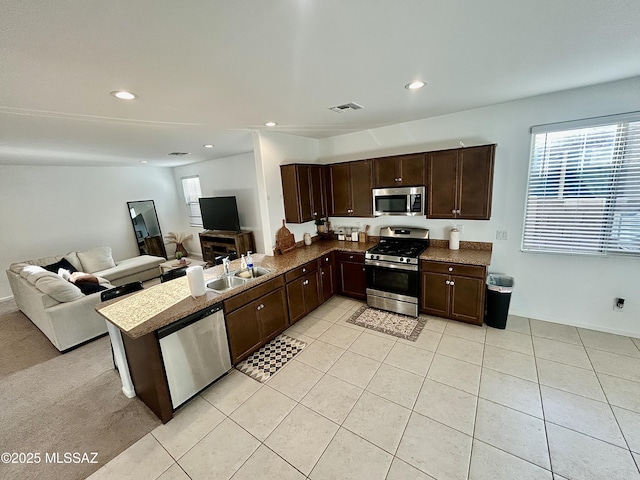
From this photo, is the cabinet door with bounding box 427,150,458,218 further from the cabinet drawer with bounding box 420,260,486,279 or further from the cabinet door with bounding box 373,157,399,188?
the cabinet drawer with bounding box 420,260,486,279

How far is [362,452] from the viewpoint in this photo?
1813mm

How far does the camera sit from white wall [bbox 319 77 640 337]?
2.71 meters

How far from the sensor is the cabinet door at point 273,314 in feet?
9.71

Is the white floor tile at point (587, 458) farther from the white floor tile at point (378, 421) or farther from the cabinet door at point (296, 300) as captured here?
the cabinet door at point (296, 300)

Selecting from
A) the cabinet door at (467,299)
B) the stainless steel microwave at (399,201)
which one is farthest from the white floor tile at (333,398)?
the stainless steel microwave at (399,201)

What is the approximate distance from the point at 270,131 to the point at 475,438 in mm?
4004

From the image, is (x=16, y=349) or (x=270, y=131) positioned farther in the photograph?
(x=270, y=131)

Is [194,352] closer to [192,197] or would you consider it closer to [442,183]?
[442,183]

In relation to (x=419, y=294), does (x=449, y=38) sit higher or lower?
higher

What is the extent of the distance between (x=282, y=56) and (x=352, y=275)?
3.05 meters

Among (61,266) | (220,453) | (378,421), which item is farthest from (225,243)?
(378,421)

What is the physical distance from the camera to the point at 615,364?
96.3 inches

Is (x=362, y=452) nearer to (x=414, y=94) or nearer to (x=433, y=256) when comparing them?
(x=433, y=256)

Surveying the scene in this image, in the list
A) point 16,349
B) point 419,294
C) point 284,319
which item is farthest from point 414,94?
point 16,349
